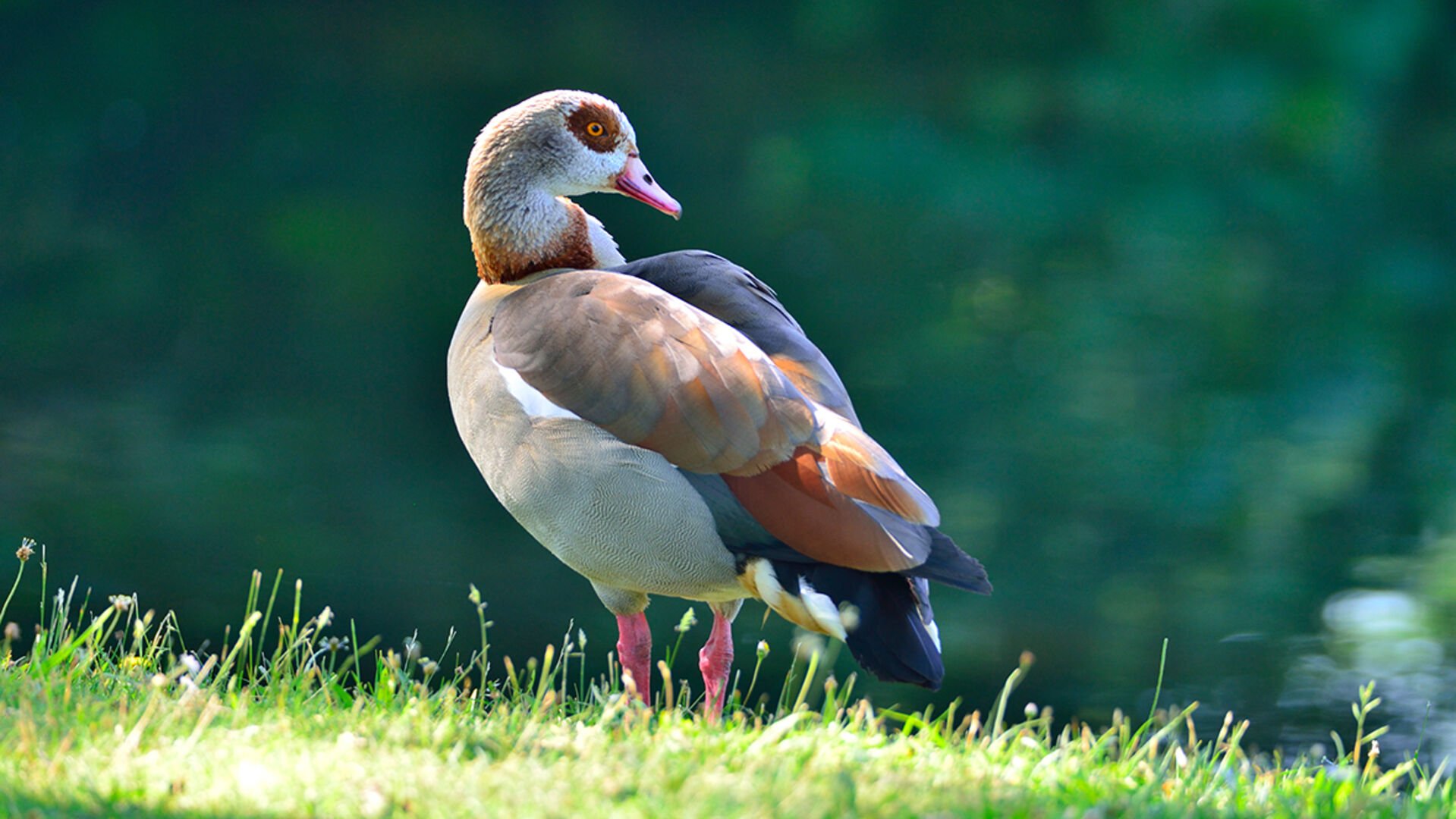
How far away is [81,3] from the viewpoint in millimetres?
24281

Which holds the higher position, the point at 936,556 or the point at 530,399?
the point at 530,399

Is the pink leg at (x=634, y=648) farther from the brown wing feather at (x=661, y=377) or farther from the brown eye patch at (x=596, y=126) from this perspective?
the brown eye patch at (x=596, y=126)

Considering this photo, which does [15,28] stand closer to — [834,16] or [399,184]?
[399,184]

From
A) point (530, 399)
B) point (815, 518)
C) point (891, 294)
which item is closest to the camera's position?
point (815, 518)

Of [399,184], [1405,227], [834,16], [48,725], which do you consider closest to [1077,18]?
[834,16]

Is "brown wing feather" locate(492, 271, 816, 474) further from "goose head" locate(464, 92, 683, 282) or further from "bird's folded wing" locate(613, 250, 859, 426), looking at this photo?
"goose head" locate(464, 92, 683, 282)

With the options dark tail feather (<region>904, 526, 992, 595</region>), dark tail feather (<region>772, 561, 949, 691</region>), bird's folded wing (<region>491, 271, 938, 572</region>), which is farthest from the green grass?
bird's folded wing (<region>491, 271, 938, 572</region>)

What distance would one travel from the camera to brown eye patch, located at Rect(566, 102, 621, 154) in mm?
5477

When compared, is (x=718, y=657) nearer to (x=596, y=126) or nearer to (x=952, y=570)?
(x=952, y=570)

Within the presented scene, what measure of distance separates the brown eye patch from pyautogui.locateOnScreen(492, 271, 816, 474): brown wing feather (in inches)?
35.0

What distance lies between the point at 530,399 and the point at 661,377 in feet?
1.40

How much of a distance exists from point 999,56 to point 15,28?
14755 millimetres

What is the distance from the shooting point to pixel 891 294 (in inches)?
613

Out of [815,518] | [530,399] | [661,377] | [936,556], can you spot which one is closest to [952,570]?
[936,556]
